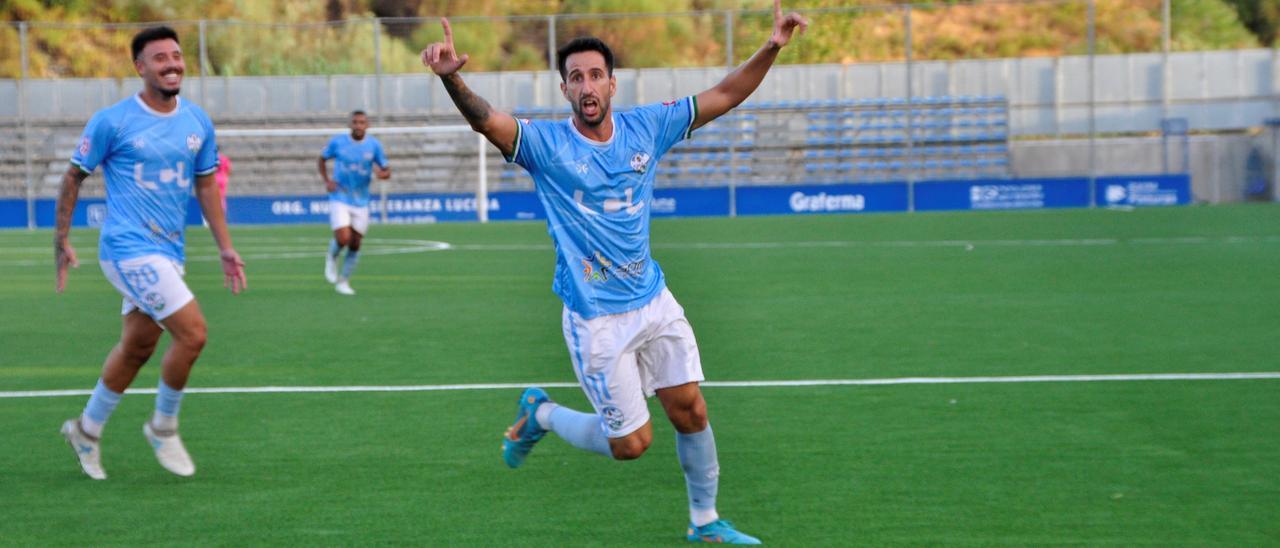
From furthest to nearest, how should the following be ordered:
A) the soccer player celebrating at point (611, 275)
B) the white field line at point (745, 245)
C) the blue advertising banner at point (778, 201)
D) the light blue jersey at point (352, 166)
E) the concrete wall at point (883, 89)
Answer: the concrete wall at point (883, 89) < the blue advertising banner at point (778, 201) < the white field line at point (745, 245) < the light blue jersey at point (352, 166) < the soccer player celebrating at point (611, 275)

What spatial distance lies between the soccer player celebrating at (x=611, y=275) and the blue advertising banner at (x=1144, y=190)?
3382cm

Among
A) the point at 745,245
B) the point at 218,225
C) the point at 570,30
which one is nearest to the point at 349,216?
the point at 745,245

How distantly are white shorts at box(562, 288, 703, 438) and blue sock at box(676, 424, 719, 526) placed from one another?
20cm

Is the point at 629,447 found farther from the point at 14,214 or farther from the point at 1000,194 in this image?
the point at 14,214

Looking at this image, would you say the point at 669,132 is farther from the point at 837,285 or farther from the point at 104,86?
the point at 104,86

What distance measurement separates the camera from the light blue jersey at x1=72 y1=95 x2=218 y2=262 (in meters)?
7.51

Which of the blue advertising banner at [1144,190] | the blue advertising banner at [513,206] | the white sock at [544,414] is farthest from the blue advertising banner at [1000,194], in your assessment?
the white sock at [544,414]

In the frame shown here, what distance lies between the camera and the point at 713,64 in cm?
4347

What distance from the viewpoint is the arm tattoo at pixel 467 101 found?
228 inches

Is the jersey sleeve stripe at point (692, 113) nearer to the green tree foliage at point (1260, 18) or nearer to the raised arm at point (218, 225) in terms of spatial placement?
the raised arm at point (218, 225)

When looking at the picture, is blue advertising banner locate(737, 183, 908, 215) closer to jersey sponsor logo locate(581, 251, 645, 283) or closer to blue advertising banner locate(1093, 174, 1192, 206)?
blue advertising banner locate(1093, 174, 1192, 206)

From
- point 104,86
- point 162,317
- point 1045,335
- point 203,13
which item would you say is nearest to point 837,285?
point 1045,335

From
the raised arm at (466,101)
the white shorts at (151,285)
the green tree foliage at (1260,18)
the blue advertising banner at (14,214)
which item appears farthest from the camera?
the green tree foliage at (1260,18)

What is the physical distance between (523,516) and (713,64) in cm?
3756
